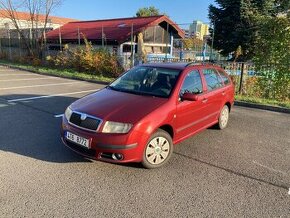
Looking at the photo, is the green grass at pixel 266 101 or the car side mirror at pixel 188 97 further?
the green grass at pixel 266 101

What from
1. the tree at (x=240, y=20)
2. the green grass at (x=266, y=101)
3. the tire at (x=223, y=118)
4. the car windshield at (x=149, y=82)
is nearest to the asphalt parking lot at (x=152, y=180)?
the tire at (x=223, y=118)

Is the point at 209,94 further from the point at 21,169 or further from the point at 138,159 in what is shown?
the point at 21,169

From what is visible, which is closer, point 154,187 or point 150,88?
point 154,187

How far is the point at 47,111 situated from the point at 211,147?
425cm

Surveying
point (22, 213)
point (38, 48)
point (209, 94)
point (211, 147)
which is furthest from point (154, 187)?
point (38, 48)

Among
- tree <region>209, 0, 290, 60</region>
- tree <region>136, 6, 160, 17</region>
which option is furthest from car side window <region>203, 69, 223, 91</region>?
tree <region>136, 6, 160, 17</region>

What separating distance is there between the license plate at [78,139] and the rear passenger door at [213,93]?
7.59 feet

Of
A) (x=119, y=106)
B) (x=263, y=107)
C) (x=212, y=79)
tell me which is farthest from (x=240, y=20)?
(x=119, y=106)

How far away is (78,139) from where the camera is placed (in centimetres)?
393

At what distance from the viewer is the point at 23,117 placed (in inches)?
256

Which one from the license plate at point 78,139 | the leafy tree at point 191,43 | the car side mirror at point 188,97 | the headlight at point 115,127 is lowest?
the license plate at point 78,139

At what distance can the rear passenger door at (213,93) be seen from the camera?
5234 millimetres

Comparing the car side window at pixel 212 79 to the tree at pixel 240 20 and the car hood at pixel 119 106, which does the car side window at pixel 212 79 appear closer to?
the car hood at pixel 119 106

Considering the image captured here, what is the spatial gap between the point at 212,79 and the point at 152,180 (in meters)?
2.65
